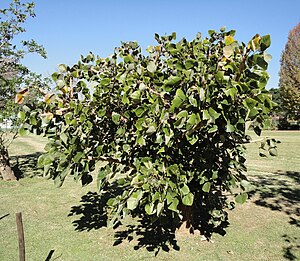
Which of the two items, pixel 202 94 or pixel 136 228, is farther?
pixel 136 228

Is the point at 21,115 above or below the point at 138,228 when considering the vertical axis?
above

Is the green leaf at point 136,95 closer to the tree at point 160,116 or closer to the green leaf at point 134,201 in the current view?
the tree at point 160,116

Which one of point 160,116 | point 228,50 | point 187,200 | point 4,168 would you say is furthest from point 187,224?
point 4,168

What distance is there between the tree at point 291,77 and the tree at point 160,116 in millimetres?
27975

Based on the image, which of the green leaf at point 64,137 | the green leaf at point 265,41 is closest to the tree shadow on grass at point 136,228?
the green leaf at point 64,137

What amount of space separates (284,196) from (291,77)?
26935 mm

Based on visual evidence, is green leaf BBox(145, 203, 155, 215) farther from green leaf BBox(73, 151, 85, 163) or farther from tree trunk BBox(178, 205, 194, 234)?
tree trunk BBox(178, 205, 194, 234)

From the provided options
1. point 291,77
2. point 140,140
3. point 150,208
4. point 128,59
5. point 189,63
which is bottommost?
point 150,208

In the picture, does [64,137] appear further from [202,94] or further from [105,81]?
[202,94]

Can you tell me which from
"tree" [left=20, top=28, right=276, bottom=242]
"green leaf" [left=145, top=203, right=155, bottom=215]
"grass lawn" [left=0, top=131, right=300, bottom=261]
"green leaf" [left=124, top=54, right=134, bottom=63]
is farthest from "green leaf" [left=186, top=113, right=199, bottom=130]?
"grass lawn" [left=0, top=131, right=300, bottom=261]

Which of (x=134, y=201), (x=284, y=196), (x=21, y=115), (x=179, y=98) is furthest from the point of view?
(x=284, y=196)

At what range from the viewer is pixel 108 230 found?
5.07 m

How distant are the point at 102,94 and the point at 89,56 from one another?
0.69 metres

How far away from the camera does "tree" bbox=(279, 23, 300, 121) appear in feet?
95.3
